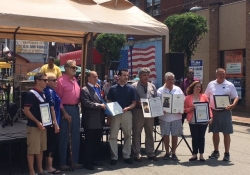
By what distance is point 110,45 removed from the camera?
26.4 metres

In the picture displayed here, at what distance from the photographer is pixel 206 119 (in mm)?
7820

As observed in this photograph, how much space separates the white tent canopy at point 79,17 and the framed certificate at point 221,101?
2.07 m

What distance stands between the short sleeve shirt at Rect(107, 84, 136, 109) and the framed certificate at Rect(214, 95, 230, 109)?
6.03 ft

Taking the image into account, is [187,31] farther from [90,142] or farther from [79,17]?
[90,142]

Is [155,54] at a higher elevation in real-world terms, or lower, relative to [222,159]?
higher

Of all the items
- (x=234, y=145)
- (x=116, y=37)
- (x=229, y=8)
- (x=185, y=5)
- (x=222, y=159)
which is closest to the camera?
(x=222, y=159)

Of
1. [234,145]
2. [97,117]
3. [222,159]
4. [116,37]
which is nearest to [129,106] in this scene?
[97,117]

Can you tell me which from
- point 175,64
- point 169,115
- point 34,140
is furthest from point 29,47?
point 34,140

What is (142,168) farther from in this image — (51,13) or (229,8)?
(229,8)

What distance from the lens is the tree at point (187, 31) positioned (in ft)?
60.6

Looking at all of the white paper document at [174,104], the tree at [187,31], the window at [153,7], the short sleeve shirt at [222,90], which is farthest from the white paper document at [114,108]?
the window at [153,7]

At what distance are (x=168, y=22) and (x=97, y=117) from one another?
13106 millimetres

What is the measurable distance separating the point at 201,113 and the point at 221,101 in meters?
0.57

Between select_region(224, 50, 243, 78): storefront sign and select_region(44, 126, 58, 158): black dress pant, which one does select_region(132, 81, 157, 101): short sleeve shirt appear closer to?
select_region(44, 126, 58, 158): black dress pant
